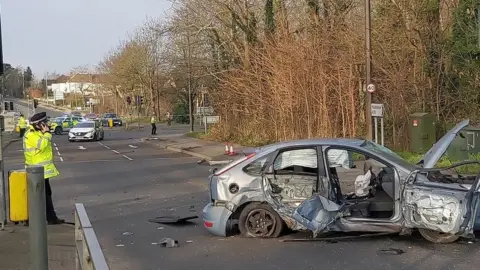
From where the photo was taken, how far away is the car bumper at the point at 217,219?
8.93m


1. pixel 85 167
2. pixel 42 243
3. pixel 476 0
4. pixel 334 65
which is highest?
pixel 476 0

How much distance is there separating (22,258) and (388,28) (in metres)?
18.0

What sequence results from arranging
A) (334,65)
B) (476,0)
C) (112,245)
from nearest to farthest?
(112,245)
(476,0)
(334,65)

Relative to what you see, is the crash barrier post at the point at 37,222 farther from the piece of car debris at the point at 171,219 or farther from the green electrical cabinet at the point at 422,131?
the green electrical cabinet at the point at 422,131

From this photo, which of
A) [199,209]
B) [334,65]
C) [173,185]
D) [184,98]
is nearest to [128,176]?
[173,185]

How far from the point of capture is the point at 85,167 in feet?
72.7

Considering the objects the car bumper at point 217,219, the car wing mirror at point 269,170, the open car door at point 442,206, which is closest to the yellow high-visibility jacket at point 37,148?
the car bumper at point 217,219

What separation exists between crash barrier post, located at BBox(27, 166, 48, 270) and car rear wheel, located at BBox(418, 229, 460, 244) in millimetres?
5963

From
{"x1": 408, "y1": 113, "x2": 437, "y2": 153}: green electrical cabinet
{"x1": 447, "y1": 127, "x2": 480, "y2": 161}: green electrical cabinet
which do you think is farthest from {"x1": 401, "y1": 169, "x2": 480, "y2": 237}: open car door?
{"x1": 408, "y1": 113, "x2": 437, "y2": 153}: green electrical cabinet

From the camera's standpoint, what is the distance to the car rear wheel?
8.05 meters

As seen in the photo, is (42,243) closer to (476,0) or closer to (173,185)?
(173,185)

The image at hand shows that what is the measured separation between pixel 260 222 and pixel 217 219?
0.61 m

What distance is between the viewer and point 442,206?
757 cm

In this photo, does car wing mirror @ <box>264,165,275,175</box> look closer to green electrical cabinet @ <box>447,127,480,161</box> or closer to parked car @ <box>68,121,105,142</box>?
green electrical cabinet @ <box>447,127,480,161</box>
